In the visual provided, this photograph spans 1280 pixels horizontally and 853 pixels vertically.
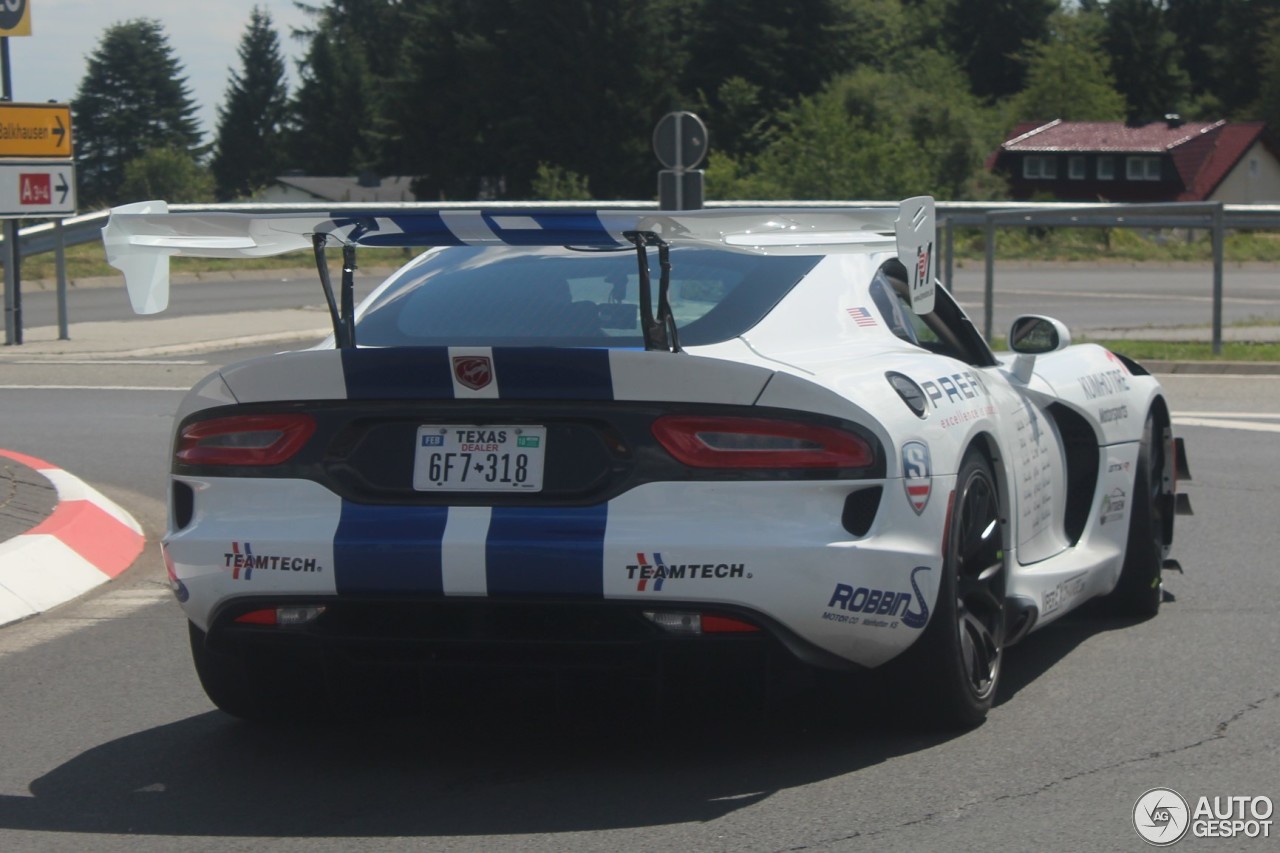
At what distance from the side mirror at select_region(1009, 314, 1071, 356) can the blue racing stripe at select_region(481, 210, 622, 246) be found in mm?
2039

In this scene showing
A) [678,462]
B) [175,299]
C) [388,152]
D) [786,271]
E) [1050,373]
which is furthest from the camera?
[388,152]

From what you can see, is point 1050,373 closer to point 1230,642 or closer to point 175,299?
point 1230,642

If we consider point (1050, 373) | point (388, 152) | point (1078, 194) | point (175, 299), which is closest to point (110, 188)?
point (388, 152)

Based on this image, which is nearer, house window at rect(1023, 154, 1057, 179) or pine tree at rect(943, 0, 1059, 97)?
house window at rect(1023, 154, 1057, 179)

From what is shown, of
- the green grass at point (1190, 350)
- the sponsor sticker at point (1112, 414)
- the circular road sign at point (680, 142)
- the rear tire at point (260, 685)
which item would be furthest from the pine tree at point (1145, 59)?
the rear tire at point (260, 685)

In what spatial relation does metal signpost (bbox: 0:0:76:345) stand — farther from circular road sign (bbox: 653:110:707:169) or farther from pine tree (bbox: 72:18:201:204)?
pine tree (bbox: 72:18:201:204)

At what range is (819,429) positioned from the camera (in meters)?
4.34

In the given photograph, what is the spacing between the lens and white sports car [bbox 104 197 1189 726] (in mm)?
4301

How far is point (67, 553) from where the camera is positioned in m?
7.32

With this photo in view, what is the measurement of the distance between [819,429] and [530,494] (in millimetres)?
690

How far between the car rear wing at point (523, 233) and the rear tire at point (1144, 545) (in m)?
1.91

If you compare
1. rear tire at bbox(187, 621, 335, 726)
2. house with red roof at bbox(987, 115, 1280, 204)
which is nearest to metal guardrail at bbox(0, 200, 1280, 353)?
rear tire at bbox(187, 621, 335, 726)

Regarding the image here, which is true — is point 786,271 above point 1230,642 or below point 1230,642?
above

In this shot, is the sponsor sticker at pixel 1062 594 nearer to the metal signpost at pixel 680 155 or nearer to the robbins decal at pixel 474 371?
the robbins decal at pixel 474 371
